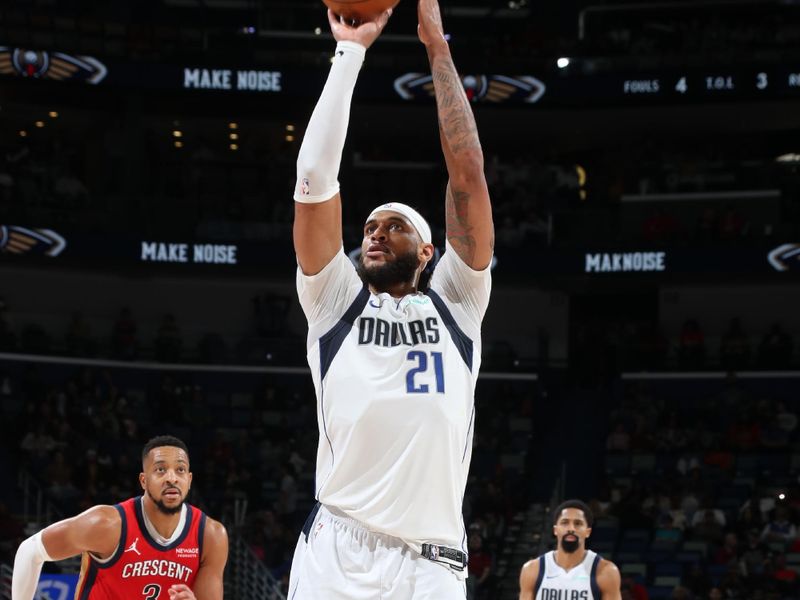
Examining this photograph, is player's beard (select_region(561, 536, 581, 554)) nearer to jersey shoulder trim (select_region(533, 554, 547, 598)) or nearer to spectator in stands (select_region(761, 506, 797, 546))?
jersey shoulder trim (select_region(533, 554, 547, 598))

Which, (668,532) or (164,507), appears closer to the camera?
(164,507)

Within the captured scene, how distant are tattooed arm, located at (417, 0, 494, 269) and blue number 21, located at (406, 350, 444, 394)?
0.37 meters

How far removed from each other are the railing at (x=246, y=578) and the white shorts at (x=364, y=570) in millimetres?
10714

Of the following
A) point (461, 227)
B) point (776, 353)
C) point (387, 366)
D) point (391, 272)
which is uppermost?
point (776, 353)

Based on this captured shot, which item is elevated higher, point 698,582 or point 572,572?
point 572,572

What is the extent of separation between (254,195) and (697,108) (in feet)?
30.1

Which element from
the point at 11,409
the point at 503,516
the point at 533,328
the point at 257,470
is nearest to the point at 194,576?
the point at 503,516

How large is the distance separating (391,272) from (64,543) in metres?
3.71

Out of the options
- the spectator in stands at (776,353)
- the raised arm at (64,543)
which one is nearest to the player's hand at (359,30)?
the raised arm at (64,543)

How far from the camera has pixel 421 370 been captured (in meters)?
4.09

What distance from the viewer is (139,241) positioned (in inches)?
920

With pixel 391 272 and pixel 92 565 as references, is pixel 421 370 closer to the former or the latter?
pixel 391 272

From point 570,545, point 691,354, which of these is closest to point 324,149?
point 570,545

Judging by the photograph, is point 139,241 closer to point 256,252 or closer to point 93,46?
point 256,252
